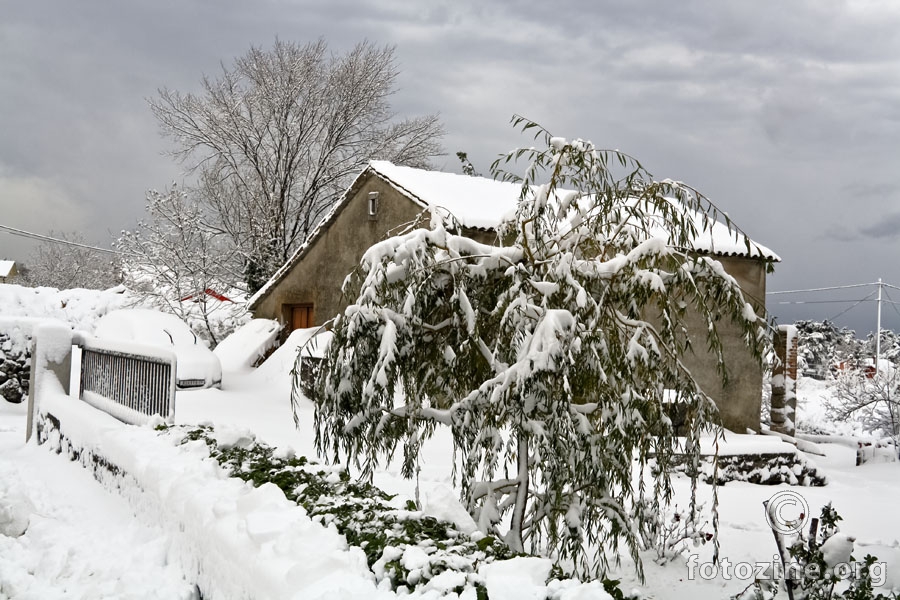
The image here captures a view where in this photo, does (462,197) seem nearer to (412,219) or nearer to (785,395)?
(412,219)

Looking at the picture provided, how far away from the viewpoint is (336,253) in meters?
15.9

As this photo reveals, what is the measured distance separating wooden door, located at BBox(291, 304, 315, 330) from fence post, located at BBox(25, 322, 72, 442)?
755cm

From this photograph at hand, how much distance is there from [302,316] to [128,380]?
9.58 metres

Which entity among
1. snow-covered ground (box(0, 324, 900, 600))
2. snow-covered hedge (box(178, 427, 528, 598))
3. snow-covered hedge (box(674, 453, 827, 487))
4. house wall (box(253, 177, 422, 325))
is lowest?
snow-covered hedge (box(674, 453, 827, 487))

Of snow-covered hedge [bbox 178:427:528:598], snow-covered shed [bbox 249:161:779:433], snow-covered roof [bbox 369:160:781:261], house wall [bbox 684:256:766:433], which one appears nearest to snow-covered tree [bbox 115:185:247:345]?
snow-covered shed [bbox 249:161:779:433]

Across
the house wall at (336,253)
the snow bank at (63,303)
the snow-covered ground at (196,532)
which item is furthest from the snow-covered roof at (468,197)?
the snow bank at (63,303)

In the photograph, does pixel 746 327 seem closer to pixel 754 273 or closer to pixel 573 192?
pixel 573 192

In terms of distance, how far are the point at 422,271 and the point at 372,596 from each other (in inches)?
77.4

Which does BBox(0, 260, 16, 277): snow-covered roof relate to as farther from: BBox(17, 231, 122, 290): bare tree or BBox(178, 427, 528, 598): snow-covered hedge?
BBox(178, 427, 528, 598): snow-covered hedge

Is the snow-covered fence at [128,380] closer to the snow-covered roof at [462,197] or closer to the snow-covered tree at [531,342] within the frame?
the snow-covered tree at [531,342]

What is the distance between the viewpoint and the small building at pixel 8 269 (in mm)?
57481

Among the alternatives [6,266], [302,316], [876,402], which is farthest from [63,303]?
[6,266]

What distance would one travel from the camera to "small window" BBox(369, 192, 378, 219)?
1475 cm

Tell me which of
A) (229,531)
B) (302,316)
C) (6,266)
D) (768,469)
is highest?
(6,266)
